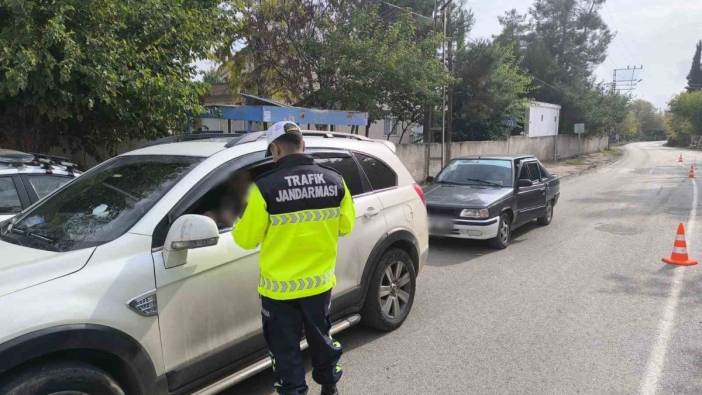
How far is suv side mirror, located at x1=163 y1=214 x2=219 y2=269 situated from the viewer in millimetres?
2594

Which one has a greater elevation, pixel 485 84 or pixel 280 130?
pixel 485 84

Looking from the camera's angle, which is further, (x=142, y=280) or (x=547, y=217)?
(x=547, y=217)

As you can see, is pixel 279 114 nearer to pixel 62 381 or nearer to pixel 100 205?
pixel 100 205

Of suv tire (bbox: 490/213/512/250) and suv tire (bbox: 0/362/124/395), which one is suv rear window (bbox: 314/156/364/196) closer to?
suv tire (bbox: 0/362/124/395)

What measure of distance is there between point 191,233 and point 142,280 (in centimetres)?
39

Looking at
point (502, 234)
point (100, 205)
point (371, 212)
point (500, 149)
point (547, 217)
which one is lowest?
point (547, 217)

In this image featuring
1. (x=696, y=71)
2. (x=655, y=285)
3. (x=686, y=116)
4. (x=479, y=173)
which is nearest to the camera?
(x=655, y=285)

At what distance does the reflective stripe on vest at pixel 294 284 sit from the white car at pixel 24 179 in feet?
11.7

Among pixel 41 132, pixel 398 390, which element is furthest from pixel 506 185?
pixel 41 132

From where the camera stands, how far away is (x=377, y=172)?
15.2 feet

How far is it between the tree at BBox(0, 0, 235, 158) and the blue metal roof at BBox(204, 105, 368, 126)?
53 cm

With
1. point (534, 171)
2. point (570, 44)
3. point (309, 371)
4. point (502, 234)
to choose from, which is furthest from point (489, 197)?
point (570, 44)

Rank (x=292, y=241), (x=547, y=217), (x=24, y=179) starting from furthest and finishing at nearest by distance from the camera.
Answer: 1. (x=547, y=217)
2. (x=24, y=179)
3. (x=292, y=241)

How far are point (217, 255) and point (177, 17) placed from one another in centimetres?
598
